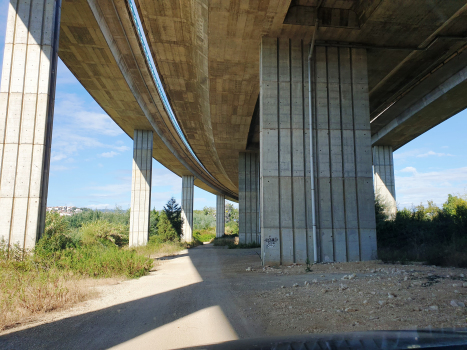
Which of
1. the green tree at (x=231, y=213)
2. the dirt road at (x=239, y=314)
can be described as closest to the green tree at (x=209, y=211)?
the green tree at (x=231, y=213)

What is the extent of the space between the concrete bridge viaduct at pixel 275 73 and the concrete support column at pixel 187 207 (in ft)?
94.9

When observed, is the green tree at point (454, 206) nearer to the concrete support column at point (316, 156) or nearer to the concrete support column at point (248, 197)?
the concrete support column at point (316, 156)

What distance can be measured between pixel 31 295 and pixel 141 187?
2235cm

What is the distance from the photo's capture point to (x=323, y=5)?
45.5 ft

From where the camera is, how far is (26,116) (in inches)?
405

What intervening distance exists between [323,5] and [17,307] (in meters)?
14.4

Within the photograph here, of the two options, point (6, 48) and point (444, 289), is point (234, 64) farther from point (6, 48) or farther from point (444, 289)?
point (444, 289)

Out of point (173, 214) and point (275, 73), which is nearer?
point (275, 73)

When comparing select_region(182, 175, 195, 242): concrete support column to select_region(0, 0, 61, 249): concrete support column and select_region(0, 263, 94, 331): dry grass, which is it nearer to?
select_region(0, 0, 61, 249): concrete support column

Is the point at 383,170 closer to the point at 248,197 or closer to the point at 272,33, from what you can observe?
the point at 248,197

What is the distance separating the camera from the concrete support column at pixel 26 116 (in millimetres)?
9984

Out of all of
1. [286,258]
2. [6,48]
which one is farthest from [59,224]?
[286,258]

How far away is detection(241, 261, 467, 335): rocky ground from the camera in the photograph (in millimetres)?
4496

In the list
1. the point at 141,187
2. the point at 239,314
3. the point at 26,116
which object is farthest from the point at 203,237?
the point at 239,314
